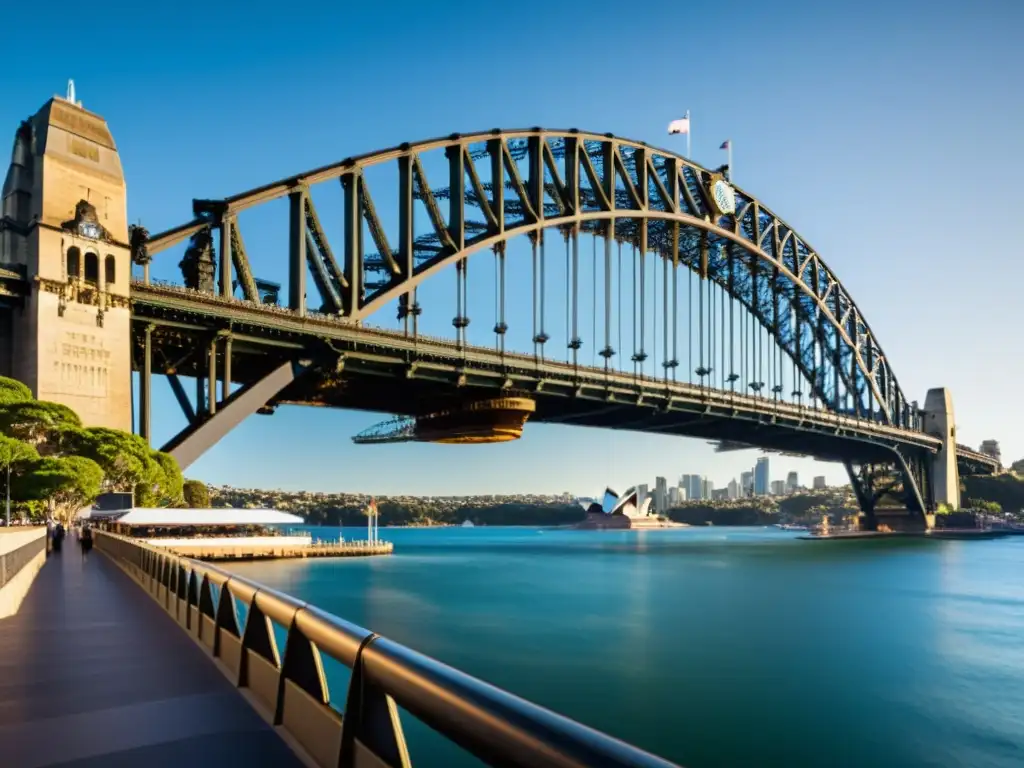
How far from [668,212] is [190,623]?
97.0m

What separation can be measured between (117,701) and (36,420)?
4612 cm

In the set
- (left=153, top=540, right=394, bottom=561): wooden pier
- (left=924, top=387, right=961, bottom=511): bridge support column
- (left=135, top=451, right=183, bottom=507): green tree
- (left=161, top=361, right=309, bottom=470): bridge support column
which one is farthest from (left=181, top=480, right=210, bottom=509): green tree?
(left=924, top=387, right=961, bottom=511): bridge support column

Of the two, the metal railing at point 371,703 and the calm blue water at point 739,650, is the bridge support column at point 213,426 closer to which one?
the calm blue water at point 739,650

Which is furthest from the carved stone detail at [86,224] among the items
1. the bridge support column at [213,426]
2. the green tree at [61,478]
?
the green tree at [61,478]

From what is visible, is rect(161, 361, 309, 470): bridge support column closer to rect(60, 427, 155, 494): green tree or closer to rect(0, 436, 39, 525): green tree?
rect(60, 427, 155, 494): green tree

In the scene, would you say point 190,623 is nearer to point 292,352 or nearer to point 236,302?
point 236,302

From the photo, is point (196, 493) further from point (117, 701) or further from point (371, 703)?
point (371, 703)

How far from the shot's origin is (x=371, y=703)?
5.57 m

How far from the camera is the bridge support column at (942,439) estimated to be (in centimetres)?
14788

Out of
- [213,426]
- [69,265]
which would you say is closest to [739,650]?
[213,426]

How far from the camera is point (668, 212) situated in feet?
347

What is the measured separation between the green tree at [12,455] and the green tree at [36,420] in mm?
1078

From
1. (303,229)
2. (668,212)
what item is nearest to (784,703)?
(303,229)

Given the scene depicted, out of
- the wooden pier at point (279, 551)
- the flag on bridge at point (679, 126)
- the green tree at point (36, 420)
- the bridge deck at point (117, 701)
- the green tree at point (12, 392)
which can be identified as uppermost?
the flag on bridge at point (679, 126)
